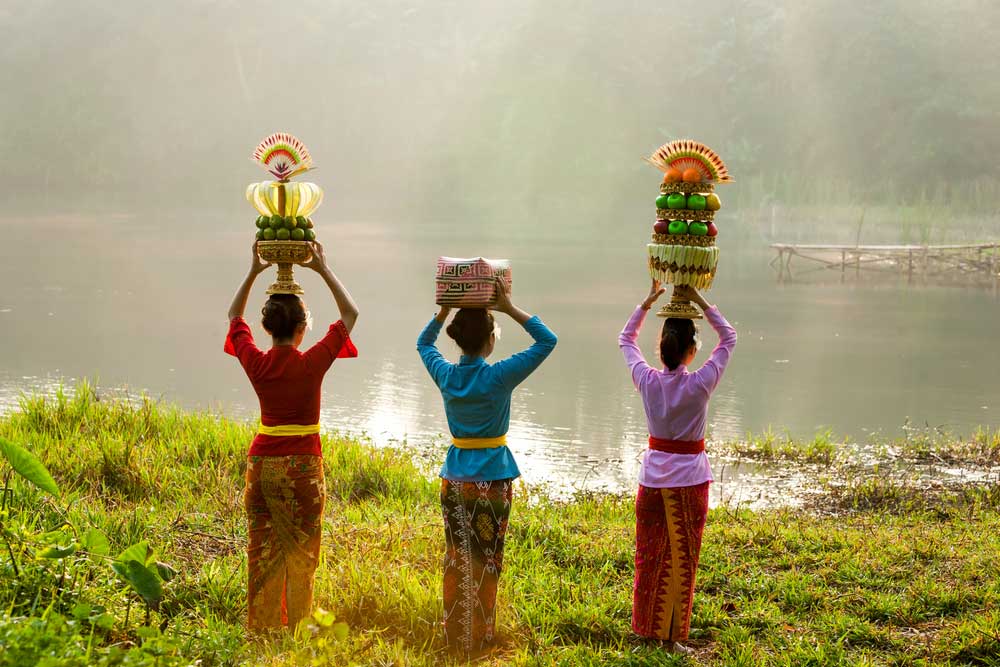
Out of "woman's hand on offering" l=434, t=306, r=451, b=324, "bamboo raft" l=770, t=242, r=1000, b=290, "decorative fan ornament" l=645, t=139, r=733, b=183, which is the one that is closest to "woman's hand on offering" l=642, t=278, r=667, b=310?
"decorative fan ornament" l=645, t=139, r=733, b=183

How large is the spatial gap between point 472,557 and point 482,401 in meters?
0.63

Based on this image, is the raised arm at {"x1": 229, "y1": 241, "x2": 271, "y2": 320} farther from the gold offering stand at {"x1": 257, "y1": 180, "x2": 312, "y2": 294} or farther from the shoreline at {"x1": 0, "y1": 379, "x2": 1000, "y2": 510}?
the shoreline at {"x1": 0, "y1": 379, "x2": 1000, "y2": 510}

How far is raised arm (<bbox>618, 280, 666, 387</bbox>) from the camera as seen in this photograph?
410 centimetres

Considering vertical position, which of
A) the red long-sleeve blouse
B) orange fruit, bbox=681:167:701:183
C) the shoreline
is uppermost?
orange fruit, bbox=681:167:701:183

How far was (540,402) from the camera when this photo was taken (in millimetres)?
12375

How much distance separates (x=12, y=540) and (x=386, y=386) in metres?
9.53

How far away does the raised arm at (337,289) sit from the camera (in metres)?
4.07

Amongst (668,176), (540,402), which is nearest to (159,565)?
(668,176)

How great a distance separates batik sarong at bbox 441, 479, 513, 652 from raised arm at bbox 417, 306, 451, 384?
1.45ft

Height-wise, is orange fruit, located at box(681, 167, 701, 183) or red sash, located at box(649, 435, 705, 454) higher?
orange fruit, located at box(681, 167, 701, 183)

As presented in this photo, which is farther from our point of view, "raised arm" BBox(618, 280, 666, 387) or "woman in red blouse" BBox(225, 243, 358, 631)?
"raised arm" BBox(618, 280, 666, 387)

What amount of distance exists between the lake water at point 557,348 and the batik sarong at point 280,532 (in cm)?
444

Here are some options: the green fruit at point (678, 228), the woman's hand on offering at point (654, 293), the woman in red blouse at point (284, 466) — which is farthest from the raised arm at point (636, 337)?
the woman in red blouse at point (284, 466)

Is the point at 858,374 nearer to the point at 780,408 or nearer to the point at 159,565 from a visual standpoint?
the point at 780,408
